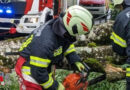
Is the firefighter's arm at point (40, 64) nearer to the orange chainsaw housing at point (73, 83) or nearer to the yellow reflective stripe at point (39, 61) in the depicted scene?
the yellow reflective stripe at point (39, 61)

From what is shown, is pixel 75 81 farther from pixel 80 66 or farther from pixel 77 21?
pixel 77 21

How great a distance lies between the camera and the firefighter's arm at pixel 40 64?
129 inches

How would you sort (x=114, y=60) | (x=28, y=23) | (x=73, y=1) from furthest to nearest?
(x=73, y=1) → (x=28, y=23) → (x=114, y=60)

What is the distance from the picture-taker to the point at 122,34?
3.64 m

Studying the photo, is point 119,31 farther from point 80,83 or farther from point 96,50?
point 96,50

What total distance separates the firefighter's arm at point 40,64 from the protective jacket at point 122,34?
935 millimetres

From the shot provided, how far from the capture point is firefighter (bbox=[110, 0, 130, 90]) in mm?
3594

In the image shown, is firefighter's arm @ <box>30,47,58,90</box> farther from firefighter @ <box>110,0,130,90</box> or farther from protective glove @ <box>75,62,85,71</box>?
firefighter @ <box>110,0,130,90</box>

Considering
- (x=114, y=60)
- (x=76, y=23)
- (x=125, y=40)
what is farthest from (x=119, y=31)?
(x=114, y=60)

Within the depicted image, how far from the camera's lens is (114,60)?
19.2 ft

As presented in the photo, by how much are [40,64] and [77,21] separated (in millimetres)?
612

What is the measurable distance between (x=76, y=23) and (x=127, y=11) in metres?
0.77

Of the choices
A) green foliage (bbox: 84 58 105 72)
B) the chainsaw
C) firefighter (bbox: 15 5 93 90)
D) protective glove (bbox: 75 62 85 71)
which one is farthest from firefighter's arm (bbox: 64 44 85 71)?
green foliage (bbox: 84 58 105 72)

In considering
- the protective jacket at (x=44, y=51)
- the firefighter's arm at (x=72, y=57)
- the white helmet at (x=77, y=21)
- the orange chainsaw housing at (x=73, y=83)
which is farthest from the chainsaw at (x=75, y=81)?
the white helmet at (x=77, y=21)
